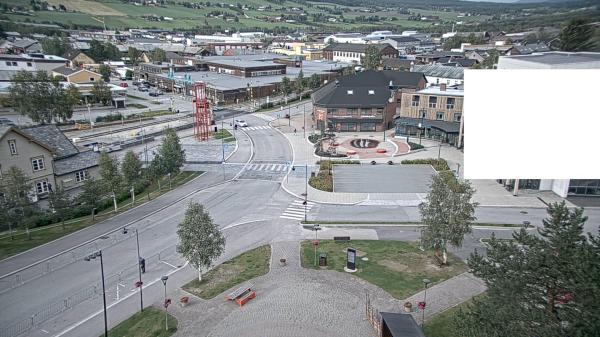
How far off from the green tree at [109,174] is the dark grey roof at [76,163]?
854cm

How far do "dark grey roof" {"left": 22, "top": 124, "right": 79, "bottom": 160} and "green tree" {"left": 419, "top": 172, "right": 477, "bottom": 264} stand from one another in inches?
1435

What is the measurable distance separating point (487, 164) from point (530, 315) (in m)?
9.28

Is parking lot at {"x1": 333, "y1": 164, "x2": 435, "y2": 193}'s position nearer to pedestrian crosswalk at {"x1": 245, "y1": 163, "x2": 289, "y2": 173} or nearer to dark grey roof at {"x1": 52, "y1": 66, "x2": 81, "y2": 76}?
pedestrian crosswalk at {"x1": 245, "y1": 163, "x2": 289, "y2": 173}

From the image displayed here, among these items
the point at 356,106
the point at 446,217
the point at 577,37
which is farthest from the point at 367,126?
the point at 577,37

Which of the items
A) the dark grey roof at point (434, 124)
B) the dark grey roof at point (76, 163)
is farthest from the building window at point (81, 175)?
the dark grey roof at point (434, 124)

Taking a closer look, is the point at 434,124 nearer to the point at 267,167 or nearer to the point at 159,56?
the point at 267,167

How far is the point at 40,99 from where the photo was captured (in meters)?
67.1

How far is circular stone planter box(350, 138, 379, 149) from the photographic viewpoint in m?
59.7

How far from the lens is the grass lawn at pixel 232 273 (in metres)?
25.7

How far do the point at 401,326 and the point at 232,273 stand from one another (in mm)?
12663

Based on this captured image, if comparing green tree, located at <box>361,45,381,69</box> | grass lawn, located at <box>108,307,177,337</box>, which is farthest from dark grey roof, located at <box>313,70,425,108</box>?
grass lawn, located at <box>108,307,177,337</box>

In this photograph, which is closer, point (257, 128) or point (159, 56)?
point (257, 128)

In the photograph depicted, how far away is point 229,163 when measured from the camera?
53.1 meters

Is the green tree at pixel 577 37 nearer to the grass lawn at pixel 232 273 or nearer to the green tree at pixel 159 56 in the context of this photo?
the grass lawn at pixel 232 273
